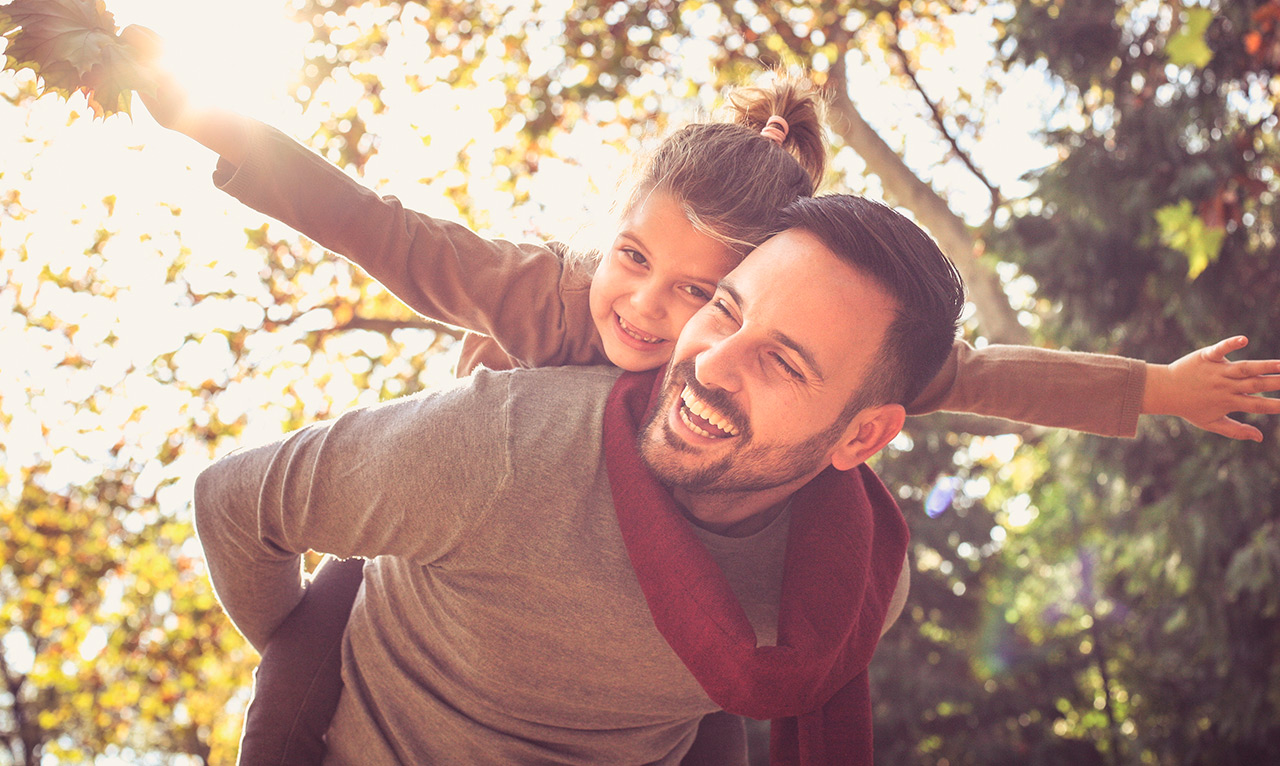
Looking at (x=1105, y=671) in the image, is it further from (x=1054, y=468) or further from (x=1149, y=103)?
(x=1149, y=103)

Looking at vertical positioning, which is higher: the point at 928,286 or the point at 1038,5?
the point at 1038,5

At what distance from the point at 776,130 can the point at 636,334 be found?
615 mm

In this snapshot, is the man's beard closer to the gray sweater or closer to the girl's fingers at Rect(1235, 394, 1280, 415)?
the gray sweater

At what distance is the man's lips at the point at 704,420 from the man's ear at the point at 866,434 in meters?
0.25

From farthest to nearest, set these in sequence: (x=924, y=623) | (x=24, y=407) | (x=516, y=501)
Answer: (x=24, y=407) < (x=924, y=623) < (x=516, y=501)

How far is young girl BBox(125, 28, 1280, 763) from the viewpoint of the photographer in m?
1.79

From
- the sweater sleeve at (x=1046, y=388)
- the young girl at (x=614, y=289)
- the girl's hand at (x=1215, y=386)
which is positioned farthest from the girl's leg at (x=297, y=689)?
the girl's hand at (x=1215, y=386)

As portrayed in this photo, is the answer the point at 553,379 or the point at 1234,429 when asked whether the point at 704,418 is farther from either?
the point at 1234,429

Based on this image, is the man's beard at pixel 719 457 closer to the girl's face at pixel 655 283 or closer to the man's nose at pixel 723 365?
the man's nose at pixel 723 365

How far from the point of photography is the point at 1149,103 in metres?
4.73

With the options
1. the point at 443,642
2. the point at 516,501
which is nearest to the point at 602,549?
the point at 516,501

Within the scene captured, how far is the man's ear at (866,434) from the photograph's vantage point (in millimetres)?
1718

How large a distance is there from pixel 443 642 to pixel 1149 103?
4821mm

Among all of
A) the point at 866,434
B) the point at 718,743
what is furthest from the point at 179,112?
the point at 718,743
